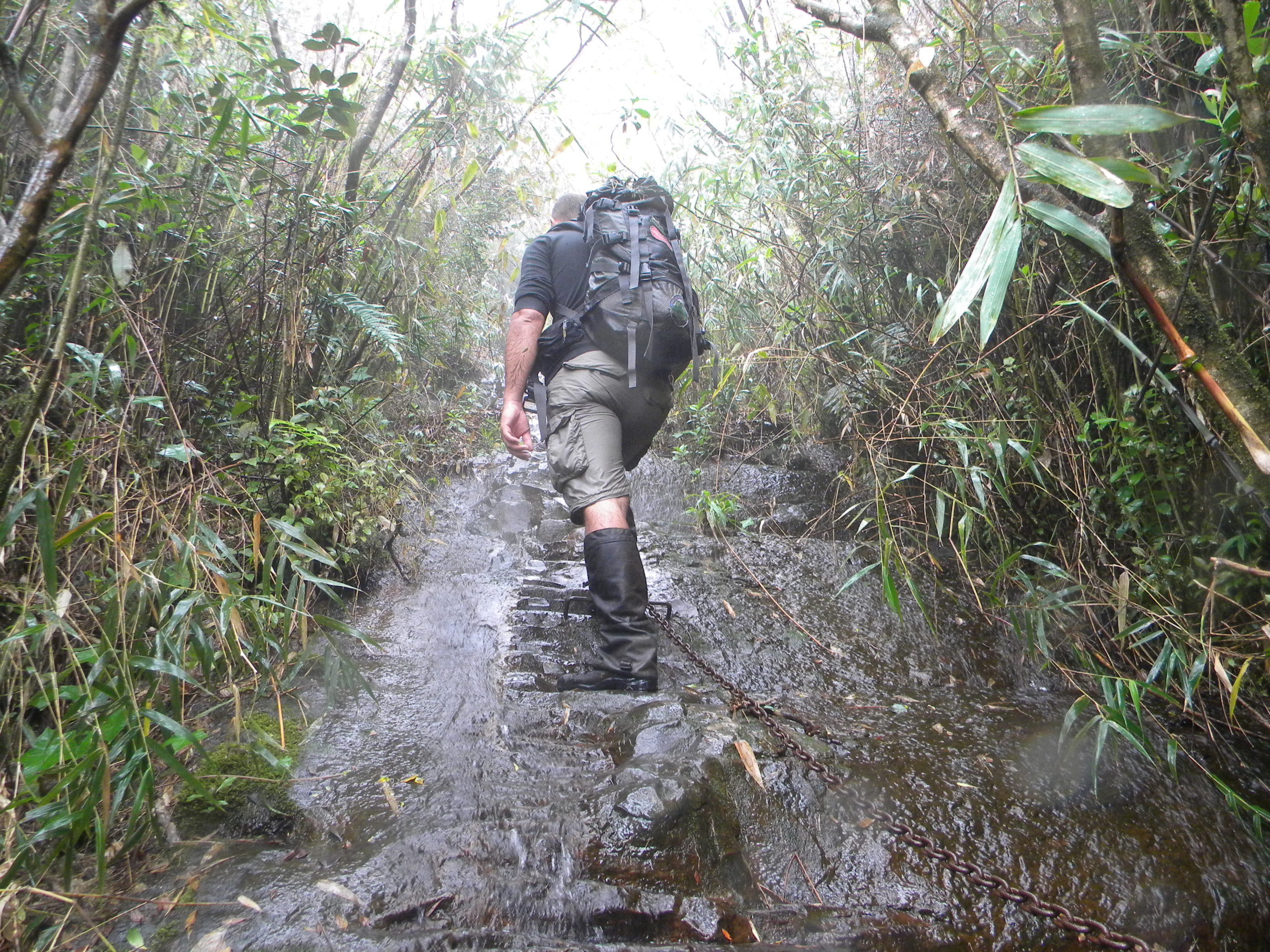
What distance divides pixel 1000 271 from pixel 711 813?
150 cm

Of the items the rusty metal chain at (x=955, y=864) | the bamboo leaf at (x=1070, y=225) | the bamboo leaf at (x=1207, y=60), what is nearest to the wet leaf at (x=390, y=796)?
the rusty metal chain at (x=955, y=864)

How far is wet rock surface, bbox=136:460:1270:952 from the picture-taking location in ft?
5.32

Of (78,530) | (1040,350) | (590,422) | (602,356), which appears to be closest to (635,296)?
(602,356)

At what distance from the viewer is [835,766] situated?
218cm

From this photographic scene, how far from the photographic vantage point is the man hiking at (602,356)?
2.81 metres

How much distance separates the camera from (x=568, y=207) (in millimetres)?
3633

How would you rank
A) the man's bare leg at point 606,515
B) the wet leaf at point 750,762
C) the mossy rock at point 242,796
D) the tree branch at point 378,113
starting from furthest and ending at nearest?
1. the tree branch at point 378,113
2. the man's bare leg at point 606,515
3. the wet leaf at point 750,762
4. the mossy rock at point 242,796

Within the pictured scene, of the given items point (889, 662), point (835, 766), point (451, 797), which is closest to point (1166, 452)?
point (889, 662)

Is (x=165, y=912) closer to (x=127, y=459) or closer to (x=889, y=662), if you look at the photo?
(x=127, y=459)

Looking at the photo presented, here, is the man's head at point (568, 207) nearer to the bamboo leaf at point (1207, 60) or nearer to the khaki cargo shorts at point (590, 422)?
the khaki cargo shorts at point (590, 422)

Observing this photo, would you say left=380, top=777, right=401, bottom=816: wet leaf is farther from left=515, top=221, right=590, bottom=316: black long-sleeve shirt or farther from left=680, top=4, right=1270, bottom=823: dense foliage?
left=515, top=221, right=590, bottom=316: black long-sleeve shirt

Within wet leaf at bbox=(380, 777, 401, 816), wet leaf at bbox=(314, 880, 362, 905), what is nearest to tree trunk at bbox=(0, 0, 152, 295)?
wet leaf at bbox=(314, 880, 362, 905)

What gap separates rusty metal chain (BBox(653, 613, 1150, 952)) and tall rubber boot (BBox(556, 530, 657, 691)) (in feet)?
1.19

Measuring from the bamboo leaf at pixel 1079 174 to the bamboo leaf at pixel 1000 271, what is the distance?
0.09 metres
